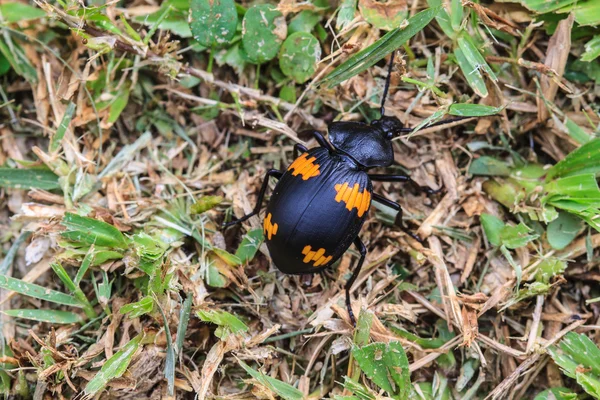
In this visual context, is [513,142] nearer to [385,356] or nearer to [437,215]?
[437,215]

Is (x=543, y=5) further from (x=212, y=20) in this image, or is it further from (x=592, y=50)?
(x=212, y=20)

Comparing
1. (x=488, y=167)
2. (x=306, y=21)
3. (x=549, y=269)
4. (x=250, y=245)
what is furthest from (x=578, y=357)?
(x=306, y=21)

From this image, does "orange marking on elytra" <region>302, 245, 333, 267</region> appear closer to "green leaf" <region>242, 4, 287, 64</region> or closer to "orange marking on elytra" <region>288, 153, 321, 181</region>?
"orange marking on elytra" <region>288, 153, 321, 181</region>

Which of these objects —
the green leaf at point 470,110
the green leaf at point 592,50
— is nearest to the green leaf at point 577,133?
the green leaf at point 592,50

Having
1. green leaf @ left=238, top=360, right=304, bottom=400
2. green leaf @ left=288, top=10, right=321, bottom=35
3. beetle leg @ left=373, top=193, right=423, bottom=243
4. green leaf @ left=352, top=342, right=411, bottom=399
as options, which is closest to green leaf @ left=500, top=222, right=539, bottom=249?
beetle leg @ left=373, top=193, right=423, bottom=243

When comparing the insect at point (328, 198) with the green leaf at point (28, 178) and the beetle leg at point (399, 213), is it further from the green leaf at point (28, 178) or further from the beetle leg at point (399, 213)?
the green leaf at point (28, 178)
